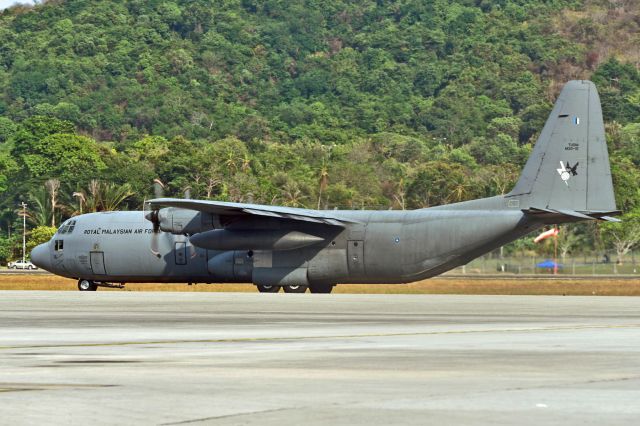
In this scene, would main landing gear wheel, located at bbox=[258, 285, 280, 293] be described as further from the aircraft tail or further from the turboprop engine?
the aircraft tail

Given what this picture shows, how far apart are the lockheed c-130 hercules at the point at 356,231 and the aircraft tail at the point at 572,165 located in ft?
0.12

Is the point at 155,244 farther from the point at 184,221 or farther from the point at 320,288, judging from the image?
the point at 320,288

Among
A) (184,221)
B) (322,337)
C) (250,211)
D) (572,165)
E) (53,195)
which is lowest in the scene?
(322,337)

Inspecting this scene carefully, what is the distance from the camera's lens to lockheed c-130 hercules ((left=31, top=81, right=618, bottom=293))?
46.4 meters

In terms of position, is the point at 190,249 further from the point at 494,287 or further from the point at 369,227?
the point at 494,287

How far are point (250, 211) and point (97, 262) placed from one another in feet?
30.0

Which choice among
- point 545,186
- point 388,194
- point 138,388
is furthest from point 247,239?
point 388,194

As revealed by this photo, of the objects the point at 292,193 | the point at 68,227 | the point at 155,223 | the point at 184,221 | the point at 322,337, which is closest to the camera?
the point at 322,337

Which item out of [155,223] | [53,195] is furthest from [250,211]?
[53,195]

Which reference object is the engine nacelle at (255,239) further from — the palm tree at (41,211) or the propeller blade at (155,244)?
the palm tree at (41,211)

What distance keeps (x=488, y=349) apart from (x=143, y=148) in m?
161

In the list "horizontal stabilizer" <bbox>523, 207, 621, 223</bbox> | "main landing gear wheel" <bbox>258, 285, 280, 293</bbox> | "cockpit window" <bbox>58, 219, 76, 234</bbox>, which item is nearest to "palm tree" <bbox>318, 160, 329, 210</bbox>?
"cockpit window" <bbox>58, 219, 76, 234</bbox>

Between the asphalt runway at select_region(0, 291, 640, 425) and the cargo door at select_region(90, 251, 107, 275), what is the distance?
2100 centimetres

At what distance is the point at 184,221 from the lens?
161 ft
